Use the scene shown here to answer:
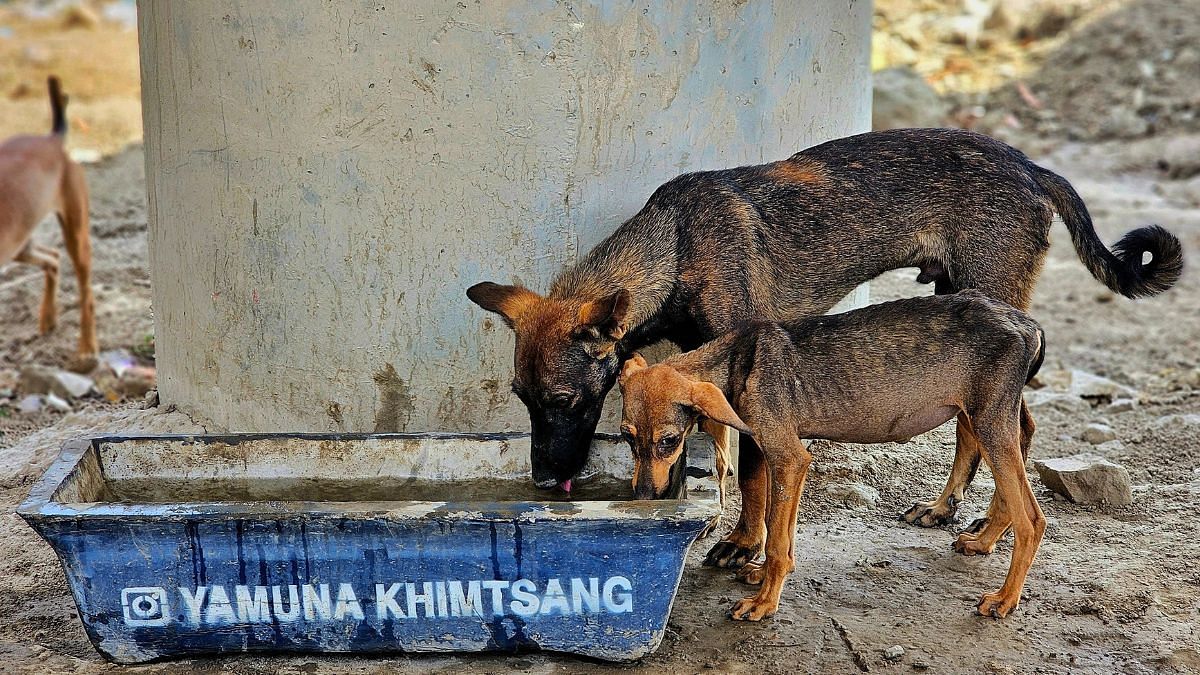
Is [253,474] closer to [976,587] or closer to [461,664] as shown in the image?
[461,664]

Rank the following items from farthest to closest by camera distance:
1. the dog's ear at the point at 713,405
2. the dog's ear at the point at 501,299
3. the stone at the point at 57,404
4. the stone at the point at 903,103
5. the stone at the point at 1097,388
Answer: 1. the stone at the point at 903,103
2. the stone at the point at 57,404
3. the stone at the point at 1097,388
4. the dog's ear at the point at 501,299
5. the dog's ear at the point at 713,405

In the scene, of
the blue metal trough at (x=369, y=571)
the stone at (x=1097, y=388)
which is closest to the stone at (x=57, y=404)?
the blue metal trough at (x=369, y=571)

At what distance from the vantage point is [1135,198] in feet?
40.0

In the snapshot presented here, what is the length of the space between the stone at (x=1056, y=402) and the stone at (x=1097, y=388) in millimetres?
88

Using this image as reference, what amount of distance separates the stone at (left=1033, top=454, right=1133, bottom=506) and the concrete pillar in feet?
6.69

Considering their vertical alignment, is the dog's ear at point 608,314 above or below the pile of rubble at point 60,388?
above

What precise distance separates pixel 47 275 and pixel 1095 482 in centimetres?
743

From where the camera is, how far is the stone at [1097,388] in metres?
7.63

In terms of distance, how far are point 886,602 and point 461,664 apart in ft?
5.73

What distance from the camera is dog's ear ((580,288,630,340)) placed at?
4.73 m

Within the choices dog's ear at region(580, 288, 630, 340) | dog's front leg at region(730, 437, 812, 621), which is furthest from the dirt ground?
dog's ear at region(580, 288, 630, 340)

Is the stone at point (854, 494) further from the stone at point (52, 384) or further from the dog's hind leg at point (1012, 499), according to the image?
the stone at point (52, 384)

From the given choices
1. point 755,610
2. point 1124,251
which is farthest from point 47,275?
point 1124,251

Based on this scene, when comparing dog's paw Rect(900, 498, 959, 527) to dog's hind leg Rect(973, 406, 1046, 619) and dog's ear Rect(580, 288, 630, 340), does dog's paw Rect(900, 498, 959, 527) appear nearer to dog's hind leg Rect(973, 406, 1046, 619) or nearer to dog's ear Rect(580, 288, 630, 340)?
dog's hind leg Rect(973, 406, 1046, 619)
